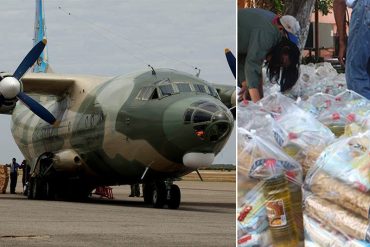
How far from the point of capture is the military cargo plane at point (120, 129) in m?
19.8

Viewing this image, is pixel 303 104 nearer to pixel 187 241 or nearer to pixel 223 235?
pixel 187 241

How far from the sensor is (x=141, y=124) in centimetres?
2083

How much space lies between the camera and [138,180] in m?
22.6

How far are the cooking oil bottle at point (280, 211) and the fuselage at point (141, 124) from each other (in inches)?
531

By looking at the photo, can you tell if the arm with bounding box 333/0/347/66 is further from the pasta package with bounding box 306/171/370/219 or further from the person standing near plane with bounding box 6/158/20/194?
the person standing near plane with bounding box 6/158/20/194

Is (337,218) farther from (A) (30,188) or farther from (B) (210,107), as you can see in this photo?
(A) (30,188)

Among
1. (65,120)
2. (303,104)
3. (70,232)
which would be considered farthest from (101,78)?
(303,104)

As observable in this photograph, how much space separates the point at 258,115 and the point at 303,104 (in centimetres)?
35

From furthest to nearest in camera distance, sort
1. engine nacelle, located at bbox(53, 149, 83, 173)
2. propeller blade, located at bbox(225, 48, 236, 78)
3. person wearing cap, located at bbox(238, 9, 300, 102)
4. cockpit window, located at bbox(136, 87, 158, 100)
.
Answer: engine nacelle, located at bbox(53, 149, 83, 173) < cockpit window, located at bbox(136, 87, 158, 100) < propeller blade, located at bbox(225, 48, 236, 78) < person wearing cap, located at bbox(238, 9, 300, 102)

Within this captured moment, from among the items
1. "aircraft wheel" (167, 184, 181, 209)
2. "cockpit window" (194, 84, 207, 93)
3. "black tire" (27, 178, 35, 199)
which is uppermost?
"cockpit window" (194, 84, 207, 93)

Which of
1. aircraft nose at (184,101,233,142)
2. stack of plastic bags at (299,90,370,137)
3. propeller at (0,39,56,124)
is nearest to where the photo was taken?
stack of plastic bags at (299,90,370,137)

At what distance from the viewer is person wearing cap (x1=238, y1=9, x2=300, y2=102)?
5.41 metres

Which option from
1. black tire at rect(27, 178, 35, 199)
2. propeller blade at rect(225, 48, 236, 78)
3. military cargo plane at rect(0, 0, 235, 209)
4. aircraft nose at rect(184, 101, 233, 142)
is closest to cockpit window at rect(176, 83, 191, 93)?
military cargo plane at rect(0, 0, 235, 209)

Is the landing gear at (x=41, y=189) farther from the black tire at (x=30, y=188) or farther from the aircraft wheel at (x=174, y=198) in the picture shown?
the aircraft wheel at (x=174, y=198)
